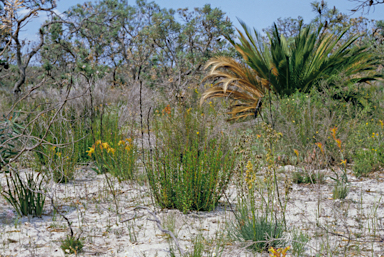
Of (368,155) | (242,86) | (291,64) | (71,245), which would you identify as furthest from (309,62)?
(71,245)

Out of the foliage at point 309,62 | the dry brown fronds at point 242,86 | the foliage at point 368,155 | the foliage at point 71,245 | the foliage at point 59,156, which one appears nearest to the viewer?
the foliage at point 71,245

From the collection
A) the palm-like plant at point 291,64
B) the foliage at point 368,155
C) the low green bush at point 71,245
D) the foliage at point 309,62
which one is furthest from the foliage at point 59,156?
the foliage at point 309,62

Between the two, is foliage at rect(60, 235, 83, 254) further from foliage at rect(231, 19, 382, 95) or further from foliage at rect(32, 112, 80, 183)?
foliage at rect(231, 19, 382, 95)

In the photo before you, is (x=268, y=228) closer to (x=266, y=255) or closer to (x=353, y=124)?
(x=266, y=255)

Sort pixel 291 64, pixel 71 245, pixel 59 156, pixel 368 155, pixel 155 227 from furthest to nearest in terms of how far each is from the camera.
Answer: pixel 291 64, pixel 368 155, pixel 59 156, pixel 155 227, pixel 71 245

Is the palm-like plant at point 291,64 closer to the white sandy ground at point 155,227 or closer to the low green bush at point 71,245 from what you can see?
the white sandy ground at point 155,227

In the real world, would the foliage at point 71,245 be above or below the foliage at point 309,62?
below

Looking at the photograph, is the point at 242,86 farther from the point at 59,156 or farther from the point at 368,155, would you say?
the point at 59,156

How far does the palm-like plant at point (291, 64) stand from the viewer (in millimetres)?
7812

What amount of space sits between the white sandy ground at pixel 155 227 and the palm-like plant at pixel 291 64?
14.6 feet

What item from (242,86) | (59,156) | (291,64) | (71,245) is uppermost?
(291,64)

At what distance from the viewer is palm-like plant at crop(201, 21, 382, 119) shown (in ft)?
25.6

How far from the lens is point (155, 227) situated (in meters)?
2.90

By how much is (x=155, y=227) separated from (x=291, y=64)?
20.4 feet
